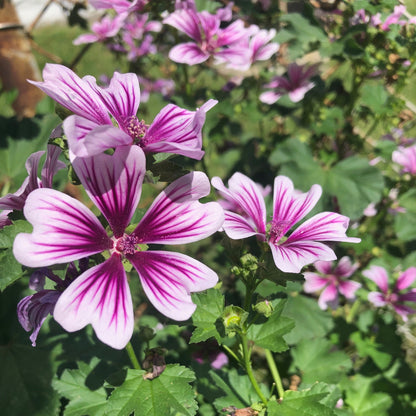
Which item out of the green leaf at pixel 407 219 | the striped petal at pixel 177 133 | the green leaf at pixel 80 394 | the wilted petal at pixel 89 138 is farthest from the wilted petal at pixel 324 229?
the green leaf at pixel 407 219

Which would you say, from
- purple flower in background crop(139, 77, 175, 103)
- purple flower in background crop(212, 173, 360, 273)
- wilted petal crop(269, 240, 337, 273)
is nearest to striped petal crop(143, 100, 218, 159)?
purple flower in background crop(212, 173, 360, 273)

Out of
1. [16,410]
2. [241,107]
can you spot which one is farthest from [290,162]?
[16,410]

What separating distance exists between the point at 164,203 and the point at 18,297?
4.28ft

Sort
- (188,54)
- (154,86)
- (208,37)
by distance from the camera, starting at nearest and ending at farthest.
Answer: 1. (188,54)
2. (208,37)
3. (154,86)

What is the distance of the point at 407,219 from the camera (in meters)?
1.86

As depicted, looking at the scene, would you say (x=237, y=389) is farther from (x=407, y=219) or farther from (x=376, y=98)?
(x=376, y=98)

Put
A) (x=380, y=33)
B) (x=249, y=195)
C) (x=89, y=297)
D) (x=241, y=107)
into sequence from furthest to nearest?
(x=241, y=107)
(x=380, y=33)
(x=249, y=195)
(x=89, y=297)

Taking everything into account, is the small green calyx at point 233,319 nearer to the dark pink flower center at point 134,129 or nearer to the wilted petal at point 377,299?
the dark pink flower center at point 134,129

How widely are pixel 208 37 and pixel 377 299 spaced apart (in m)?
0.96

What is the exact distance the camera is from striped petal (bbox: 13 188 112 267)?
650mm

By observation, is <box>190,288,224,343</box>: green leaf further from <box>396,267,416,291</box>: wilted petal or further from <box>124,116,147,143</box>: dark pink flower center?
<box>396,267,416,291</box>: wilted petal

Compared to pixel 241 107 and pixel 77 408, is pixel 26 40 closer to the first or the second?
pixel 241 107

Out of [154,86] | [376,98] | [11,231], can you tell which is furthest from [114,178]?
[154,86]

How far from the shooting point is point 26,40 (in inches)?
77.4
